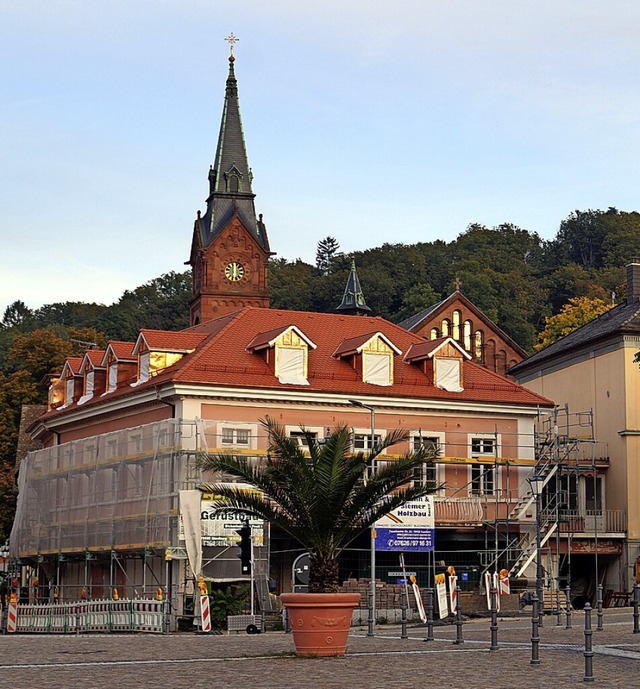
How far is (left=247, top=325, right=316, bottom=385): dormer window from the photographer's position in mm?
48938

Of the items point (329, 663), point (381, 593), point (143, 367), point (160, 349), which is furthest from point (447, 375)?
point (329, 663)

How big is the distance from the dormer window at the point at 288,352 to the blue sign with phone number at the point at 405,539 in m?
6.32

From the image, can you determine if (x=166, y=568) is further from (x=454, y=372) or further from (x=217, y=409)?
(x=454, y=372)

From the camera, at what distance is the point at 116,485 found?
48.6 meters

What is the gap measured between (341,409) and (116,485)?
8255 mm

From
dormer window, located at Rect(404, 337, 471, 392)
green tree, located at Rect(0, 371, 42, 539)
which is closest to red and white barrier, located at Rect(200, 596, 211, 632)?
dormer window, located at Rect(404, 337, 471, 392)

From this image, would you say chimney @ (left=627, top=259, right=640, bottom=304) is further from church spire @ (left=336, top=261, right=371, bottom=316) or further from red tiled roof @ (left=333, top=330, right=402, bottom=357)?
church spire @ (left=336, top=261, right=371, bottom=316)

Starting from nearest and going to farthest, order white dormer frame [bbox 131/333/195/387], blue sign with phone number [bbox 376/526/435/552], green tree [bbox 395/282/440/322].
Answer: blue sign with phone number [bbox 376/526/435/552] < white dormer frame [bbox 131/333/195/387] < green tree [bbox 395/282/440/322]

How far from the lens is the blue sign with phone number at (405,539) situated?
46.2 m

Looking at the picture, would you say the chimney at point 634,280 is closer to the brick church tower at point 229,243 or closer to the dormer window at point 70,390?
the dormer window at point 70,390

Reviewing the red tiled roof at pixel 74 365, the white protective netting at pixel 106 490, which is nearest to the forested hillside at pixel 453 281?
the red tiled roof at pixel 74 365

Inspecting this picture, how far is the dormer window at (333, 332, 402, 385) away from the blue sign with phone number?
619cm

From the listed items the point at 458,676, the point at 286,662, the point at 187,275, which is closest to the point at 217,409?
the point at 286,662

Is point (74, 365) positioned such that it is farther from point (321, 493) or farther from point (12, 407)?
point (321, 493)
